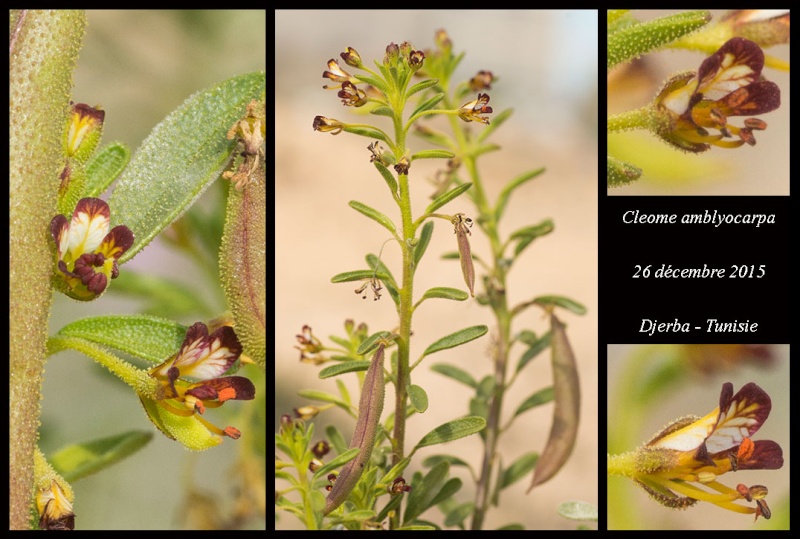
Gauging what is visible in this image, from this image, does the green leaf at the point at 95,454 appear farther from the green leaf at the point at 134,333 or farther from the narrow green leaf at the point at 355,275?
the narrow green leaf at the point at 355,275

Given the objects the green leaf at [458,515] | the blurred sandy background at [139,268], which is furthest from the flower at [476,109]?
the blurred sandy background at [139,268]

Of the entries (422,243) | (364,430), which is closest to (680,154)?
(422,243)

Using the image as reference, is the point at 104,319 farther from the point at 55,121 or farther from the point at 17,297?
the point at 55,121

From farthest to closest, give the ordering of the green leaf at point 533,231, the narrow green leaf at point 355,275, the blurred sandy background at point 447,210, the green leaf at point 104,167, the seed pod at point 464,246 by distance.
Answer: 1. the blurred sandy background at point 447,210
2. the green leaf at point 533,231
3. the green leaf at point 104,167
4. the narrow green leaf at point 355,275
5. the seed pod at point 464,246

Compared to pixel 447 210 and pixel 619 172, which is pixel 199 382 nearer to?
pixel 619 172

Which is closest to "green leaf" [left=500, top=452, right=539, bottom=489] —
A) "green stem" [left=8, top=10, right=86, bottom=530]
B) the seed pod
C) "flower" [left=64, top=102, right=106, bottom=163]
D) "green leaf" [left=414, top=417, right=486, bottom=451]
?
"green leaf" [left=414, top=417, right=486, bottom=451]

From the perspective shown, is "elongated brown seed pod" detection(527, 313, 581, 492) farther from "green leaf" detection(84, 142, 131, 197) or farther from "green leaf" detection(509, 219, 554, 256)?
"green leaf" detection(84, 142, 131, 197)

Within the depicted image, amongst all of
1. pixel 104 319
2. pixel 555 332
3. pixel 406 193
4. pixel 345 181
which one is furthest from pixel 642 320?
pixel 345 181
